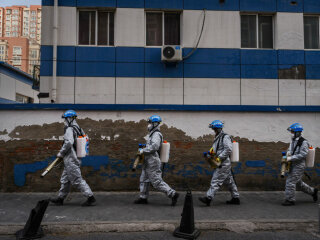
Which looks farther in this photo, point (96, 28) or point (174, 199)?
point (96, 28)

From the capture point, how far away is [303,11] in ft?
35.0

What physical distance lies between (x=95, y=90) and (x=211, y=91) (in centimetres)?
393

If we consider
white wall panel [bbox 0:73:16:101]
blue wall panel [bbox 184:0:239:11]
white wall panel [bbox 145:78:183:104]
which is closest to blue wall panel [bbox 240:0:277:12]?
blue wall panel [bbox 184:0:239:11]

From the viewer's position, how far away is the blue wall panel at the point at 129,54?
10078 mm

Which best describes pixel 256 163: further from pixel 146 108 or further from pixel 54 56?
pixel 54 56

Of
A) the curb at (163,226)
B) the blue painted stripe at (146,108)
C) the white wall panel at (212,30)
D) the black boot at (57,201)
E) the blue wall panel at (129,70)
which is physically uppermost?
the white wall panel at (212,30)

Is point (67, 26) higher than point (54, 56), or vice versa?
point (67, 26)

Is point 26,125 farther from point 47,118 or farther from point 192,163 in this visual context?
point 192,163

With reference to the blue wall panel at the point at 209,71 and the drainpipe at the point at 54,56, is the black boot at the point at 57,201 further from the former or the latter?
the blue wall panel at the point at 209,71

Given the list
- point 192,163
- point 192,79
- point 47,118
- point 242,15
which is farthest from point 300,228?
point 242,15

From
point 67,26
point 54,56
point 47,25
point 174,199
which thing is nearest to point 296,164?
point 174,199

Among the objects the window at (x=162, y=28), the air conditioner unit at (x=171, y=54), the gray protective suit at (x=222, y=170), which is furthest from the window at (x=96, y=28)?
the gray protective suit at (x=222, y=170)

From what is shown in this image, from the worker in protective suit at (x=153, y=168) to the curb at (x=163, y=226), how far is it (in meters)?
1.24

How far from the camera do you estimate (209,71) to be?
1020cm
